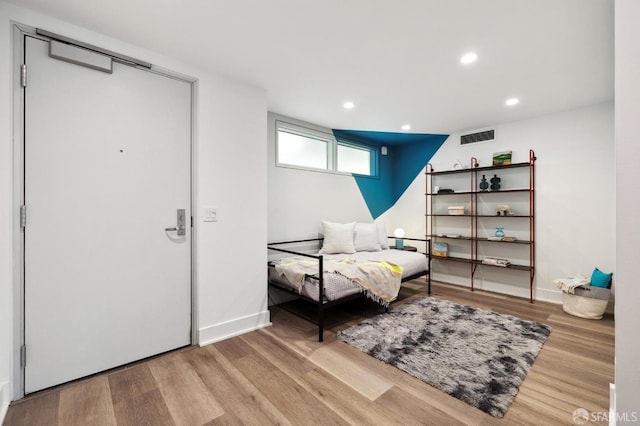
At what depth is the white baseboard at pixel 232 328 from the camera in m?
2.31

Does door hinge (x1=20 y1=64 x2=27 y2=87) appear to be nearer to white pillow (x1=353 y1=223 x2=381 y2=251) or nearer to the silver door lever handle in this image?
the silver door lever handle

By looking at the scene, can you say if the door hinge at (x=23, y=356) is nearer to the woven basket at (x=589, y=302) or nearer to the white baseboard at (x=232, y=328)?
the white baseboard at (x=232, y=328)

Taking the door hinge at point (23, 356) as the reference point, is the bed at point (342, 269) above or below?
above

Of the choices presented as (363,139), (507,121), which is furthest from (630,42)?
(363,139)

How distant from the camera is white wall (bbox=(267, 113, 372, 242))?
3.42m

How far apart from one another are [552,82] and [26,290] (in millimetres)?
4493

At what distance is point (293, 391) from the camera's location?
1710mm

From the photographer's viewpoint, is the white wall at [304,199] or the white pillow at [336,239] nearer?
the white wall at [304,199]

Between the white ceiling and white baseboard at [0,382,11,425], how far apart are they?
2.25 metres

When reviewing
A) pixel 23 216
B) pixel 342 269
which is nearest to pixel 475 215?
pixel 342 269

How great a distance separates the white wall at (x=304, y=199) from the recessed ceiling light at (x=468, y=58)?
2.08 meters

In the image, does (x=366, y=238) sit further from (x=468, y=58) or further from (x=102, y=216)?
(x=102, y=216)

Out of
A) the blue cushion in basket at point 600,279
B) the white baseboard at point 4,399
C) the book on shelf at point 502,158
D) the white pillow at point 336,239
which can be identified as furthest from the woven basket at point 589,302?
the white baseboard at point 4,399

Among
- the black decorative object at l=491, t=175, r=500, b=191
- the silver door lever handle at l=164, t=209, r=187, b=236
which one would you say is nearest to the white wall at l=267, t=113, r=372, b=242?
the silver door lever handle at l=164, t=209, r=187, b=236
